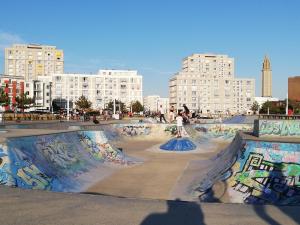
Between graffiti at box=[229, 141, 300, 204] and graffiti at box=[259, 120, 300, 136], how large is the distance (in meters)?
5.73

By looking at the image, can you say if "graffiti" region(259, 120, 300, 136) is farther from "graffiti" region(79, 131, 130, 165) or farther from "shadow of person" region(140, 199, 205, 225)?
"shadow of person" region(140, 199, 205, 225)

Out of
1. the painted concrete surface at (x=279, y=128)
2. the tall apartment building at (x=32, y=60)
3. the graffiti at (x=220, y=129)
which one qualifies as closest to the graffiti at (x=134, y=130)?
the graffiti at (x=220, y=129)

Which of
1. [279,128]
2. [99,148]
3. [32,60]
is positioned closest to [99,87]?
[32,60]

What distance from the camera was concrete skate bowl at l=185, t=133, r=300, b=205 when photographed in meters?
9.88

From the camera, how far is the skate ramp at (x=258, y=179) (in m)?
9.89

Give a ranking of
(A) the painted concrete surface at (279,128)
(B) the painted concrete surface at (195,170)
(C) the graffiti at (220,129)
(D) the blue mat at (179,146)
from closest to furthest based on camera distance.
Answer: (B) the painted concrete surface at (195,170) → (A) the painted concrete surface at (279,128) → (D) the blue mat at (179,146) → (C) the graffiti at (220,129)

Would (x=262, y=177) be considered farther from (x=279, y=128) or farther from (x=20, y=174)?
(x=279, y=128)

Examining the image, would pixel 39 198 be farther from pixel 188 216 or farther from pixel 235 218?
pixel 235 218

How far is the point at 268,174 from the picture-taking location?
1077 cm

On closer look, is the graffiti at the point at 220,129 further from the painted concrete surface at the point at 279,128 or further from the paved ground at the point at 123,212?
the paved ground at the point at 123,212

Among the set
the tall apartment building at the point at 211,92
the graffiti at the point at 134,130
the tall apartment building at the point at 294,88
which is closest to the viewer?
the graffiti at the point at 134,130

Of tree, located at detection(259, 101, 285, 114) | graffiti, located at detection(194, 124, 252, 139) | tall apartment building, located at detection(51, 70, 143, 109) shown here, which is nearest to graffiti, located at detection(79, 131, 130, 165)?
graffiti, located at detection(194, 124, 252, 139)

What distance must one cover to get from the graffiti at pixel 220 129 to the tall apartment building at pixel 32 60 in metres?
151

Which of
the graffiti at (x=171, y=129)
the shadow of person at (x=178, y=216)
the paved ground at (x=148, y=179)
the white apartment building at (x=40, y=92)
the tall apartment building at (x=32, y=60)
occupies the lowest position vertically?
the paved ground at (x=148, y=179)
